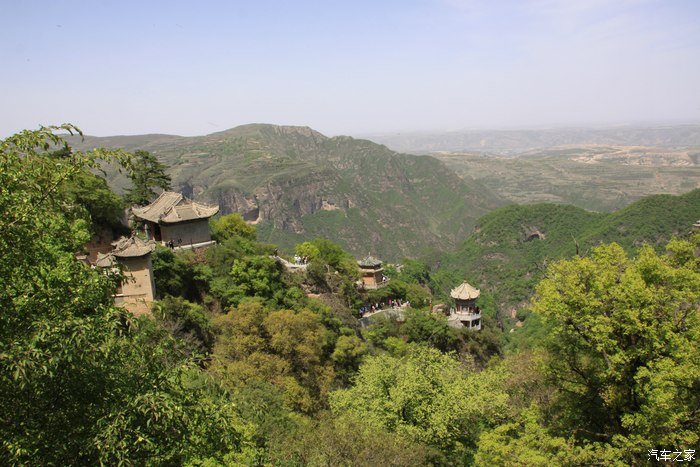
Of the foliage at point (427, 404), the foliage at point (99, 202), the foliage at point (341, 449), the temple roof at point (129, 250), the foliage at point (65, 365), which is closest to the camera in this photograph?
the foliage at point (65, 365)

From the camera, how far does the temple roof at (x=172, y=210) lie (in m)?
28.9

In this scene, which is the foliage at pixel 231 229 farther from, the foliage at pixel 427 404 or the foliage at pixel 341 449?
the foliage at pixel 341 449

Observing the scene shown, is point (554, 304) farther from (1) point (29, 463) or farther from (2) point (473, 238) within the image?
(2) point (473, 238)

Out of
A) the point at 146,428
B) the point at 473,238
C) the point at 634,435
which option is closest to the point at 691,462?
the point at 634,435

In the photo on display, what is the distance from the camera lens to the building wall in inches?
1141

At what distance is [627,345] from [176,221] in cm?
2283

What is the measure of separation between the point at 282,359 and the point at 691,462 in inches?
562

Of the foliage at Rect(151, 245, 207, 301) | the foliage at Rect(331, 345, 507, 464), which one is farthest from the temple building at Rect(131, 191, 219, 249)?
the foliage at Rect(331, 345, 507, 464)

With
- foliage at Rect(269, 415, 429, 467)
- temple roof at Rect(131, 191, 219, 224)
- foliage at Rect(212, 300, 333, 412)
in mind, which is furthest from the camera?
temple roof at Rect(131, 191, 219, 224)

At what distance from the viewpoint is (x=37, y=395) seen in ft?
19.1

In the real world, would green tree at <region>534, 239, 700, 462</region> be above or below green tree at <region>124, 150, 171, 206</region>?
below

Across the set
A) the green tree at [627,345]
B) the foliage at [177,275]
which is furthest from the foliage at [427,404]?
the foliage at [177,275]

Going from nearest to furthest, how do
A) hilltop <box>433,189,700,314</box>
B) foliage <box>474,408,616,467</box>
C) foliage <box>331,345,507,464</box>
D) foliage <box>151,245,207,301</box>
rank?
foliage <box>474,408,616,467</box> < foliage <box>331,345,507,464</box> < foliage <box>151,245,207,301</box> < hilltop <box>433,189,700,314</box>

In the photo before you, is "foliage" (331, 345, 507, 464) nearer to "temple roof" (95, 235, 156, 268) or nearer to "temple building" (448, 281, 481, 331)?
"temple roof" (95, 235, 156, 268)
